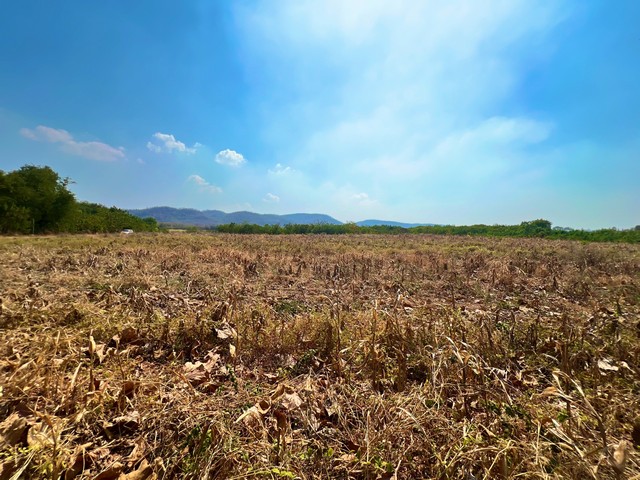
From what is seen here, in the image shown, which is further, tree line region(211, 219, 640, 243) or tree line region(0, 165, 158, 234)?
tree line region(211, 219, 640, 243)

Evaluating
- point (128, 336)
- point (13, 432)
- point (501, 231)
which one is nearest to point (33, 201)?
point (128, 336)

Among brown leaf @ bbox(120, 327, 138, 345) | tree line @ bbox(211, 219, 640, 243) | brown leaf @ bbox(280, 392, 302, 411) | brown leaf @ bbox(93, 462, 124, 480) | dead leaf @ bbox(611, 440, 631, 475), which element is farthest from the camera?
tree line @ bbox(211, 219, 640, 243)

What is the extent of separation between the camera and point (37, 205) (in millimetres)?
29781

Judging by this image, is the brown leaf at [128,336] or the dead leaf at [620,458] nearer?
the dead leaf at [620,458]

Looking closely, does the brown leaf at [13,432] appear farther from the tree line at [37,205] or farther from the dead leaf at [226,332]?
the tree line at [37,205]

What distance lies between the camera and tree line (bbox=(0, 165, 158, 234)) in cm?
2638

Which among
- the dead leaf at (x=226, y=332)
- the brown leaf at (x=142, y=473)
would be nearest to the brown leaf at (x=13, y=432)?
the brown leaf at (x=142, y=473)

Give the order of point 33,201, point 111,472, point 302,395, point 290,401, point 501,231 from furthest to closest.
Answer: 1. point 501,231
2. point 33,201
3. point 302,395
4. point 290,401
5. point 111,472

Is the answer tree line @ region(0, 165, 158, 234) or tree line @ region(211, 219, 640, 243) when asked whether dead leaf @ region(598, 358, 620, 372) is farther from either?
tree line @ region(0, 165, 158, 234)

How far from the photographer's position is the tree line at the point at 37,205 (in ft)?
86.5

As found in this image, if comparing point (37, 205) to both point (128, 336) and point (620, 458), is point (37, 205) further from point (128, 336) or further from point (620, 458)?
point (620, 458)

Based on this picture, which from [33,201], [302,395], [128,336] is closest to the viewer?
[302,395]

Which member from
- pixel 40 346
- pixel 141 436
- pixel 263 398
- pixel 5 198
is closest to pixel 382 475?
pixel 263 398

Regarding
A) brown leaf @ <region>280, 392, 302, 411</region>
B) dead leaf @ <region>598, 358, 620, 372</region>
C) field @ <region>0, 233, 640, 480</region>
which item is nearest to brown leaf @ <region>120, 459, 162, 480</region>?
field @ <region>0, 233, 640, 480</region>
